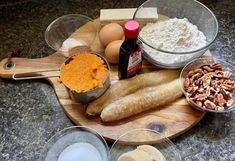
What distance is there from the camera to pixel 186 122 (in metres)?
0.82

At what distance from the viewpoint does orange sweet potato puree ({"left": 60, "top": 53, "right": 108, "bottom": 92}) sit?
0.81 metres

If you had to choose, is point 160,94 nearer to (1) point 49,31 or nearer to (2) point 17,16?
(1) point 49,31

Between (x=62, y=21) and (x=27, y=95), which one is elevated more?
(x=62, y=21)

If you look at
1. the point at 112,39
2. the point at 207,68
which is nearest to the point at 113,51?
the point at 112,39

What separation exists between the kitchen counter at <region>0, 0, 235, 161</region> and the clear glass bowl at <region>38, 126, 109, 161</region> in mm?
36

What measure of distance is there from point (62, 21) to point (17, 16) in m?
0.17

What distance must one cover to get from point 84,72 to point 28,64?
0.66ft

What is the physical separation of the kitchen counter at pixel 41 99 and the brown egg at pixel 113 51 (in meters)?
0.19

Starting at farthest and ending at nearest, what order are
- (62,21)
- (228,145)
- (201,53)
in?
(62,21)
(201,53)
(228,145)

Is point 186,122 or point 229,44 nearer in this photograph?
point 186,122

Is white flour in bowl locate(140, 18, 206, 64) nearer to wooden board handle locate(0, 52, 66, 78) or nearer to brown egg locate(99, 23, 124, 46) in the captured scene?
brown egg locate(99, 23, 124, 46)

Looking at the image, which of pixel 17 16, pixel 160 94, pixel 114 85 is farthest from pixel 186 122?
pixel 17 16

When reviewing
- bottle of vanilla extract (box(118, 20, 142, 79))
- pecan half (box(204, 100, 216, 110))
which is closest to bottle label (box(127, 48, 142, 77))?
bottle of vanilla extract (box(118, 20, 142, 79))

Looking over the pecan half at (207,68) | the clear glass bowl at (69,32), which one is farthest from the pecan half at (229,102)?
the clear glass bowl at (69,32)
